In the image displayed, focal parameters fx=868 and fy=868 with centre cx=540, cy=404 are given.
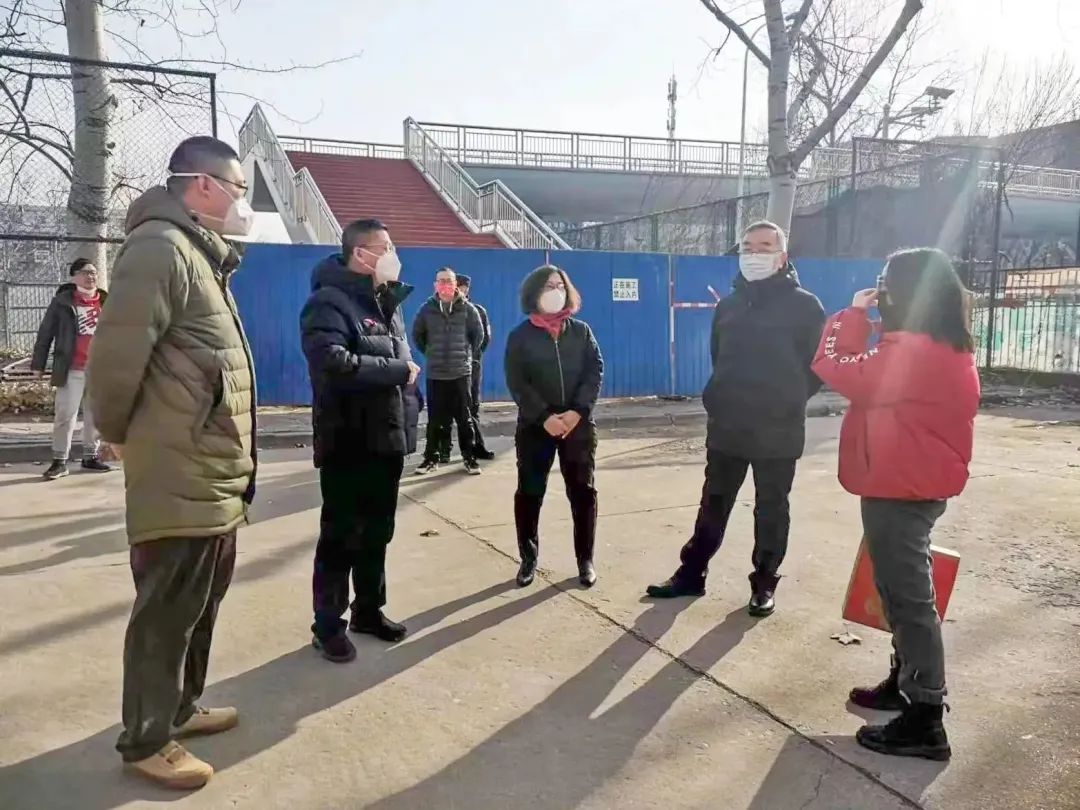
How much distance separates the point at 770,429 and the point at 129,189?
8.15 m

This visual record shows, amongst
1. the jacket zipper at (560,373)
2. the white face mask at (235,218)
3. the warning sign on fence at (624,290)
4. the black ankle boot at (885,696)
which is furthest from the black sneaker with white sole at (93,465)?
the warning sign on fence at (624,290)

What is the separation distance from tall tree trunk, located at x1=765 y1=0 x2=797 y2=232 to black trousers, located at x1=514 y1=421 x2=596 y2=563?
7.92 metres

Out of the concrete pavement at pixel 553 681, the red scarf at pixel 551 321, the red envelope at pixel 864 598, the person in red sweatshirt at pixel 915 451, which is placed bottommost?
the concrete pavement at pixel 553 681

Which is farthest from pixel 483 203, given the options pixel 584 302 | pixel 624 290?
pixel 584 302

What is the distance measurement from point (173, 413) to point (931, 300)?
2433 mm

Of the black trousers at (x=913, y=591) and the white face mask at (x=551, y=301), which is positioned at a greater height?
the white face mask at (x=551, y=301)

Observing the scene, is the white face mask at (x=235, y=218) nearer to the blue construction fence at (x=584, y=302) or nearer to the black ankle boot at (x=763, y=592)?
the black ankle boot at (x=763, y=592)

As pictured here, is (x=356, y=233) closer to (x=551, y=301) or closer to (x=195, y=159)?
(x=195, y=159)

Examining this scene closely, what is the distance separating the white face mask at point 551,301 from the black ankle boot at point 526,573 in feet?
4.46

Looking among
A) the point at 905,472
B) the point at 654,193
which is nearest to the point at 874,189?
the point at 654,193

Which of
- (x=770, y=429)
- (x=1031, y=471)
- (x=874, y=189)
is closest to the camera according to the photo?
(x=770, y=429)

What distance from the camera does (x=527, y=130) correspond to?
28.8 meters

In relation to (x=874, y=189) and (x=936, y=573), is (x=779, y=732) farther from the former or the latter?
(x=874, y=189)

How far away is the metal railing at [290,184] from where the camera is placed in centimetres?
1544
